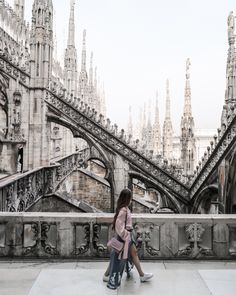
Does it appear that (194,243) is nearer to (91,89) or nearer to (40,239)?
(40,239)

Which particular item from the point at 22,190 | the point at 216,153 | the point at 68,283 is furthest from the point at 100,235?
the point at 216,153

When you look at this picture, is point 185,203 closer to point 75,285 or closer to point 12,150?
point 12,150

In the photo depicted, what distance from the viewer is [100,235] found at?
497 centimetres

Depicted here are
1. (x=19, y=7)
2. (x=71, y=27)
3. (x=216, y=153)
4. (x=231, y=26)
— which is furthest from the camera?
(x=19, y=7)

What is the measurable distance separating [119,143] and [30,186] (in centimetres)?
361

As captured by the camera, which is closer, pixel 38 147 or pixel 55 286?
pixel 55 286

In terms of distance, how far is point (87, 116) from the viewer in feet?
44.4

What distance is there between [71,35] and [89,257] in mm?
22410

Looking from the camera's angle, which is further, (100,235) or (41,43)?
(41,43)

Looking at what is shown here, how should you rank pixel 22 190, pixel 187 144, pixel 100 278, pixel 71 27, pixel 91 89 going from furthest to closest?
pixel 91 89, pixel 71 27, pixel 187 144, pixel 22 190, pixel 100 278

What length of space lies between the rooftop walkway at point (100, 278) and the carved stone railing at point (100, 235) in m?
0.14

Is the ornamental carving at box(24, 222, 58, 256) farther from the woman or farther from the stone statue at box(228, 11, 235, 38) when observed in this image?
the stone statue at box(228, 11, 235, 38)

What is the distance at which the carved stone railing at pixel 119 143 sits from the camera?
13.3 meters

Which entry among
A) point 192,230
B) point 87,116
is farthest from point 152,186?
point 192,230
